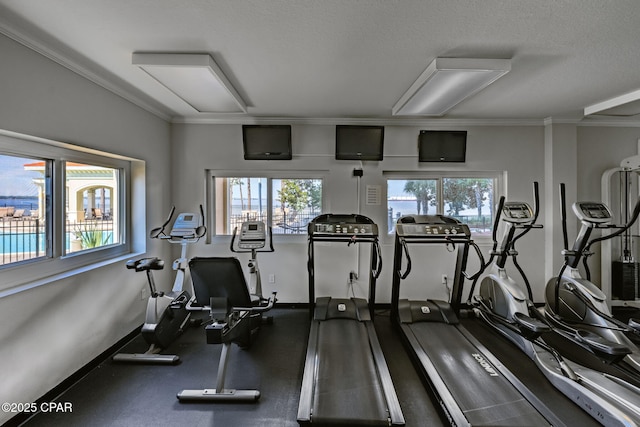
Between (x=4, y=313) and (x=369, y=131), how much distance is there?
3.85m

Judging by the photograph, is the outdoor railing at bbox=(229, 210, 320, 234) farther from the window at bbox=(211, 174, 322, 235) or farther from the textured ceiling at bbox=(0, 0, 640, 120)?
the textured ceiling at bbox=(0, 0, 640, 120)

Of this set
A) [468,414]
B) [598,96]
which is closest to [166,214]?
[468,414]

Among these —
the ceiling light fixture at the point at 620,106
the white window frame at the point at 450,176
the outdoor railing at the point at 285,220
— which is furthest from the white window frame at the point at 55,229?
the ceiling light fixture at the point at 620,106

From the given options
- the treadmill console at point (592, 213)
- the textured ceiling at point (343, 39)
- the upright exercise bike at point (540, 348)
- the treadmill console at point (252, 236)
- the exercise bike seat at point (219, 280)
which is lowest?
the upright exercise bike at point (540, 348)

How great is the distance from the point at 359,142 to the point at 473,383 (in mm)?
2919

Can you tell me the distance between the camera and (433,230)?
A: 3.12 metres

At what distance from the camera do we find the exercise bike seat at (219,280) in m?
2.09

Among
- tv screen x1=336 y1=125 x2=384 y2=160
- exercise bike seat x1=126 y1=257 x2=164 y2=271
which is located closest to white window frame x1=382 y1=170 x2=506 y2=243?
tv screen x1=336 y1=125 x2=384 y2=160

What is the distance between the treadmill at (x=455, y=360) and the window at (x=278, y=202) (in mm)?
1408

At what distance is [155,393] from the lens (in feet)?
7.26

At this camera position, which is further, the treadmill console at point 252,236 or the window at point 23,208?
the treadmill console at point 252,236

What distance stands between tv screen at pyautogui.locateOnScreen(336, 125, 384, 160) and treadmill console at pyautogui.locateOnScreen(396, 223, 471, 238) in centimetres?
119

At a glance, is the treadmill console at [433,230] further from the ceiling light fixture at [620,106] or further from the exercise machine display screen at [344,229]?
the ceiling light fixture at [620,106]

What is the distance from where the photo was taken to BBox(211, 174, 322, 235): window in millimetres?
4055
